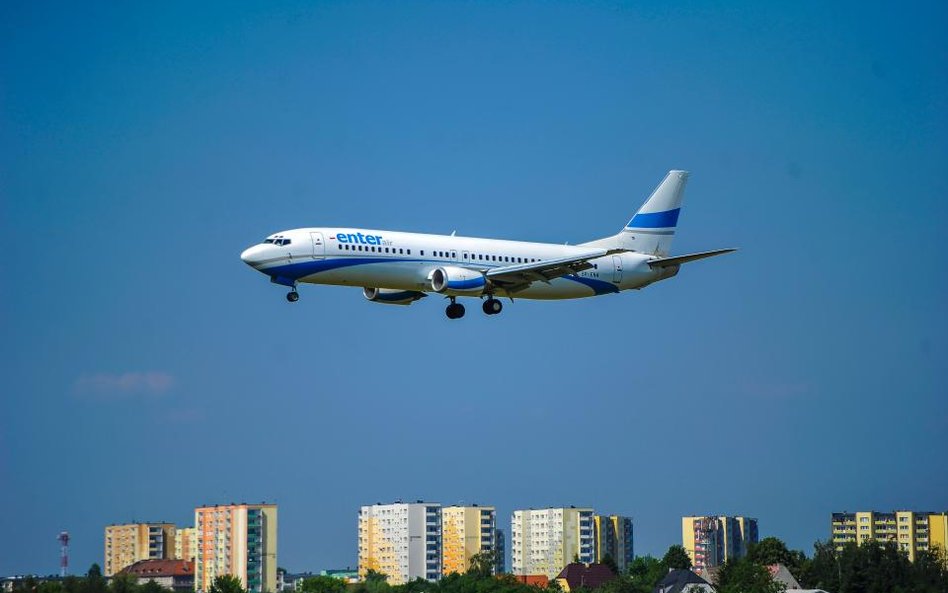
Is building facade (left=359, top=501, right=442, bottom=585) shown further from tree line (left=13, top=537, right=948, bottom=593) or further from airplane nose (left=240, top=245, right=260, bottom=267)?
airplane nose (left=240, top=245, right=260, bottom=267)

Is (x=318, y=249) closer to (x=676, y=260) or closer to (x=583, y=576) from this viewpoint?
(x=676, y=260)

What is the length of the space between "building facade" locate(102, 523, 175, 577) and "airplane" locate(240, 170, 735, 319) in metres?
102

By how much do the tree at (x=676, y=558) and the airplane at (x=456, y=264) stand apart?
84.4 meters

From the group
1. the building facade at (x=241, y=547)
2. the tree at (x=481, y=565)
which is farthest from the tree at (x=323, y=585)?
the tree at (x=481, y=565)

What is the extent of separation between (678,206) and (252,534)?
75028 mm

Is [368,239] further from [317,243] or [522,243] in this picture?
[522,243]

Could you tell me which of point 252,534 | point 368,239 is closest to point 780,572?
point 252,534

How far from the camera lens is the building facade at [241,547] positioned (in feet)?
496

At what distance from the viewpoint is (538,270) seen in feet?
265

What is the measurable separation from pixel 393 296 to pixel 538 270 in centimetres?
873

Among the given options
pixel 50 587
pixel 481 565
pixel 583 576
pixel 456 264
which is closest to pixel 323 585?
pixel 481 565

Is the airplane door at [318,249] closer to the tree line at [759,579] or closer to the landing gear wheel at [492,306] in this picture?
the landing gear wheel at [492,306]

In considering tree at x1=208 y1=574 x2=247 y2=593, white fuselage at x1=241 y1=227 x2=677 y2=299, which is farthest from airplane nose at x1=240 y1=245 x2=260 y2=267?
tree at x1=208 y1=574 x2=247 y2=593

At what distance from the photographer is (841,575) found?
113000 mm
